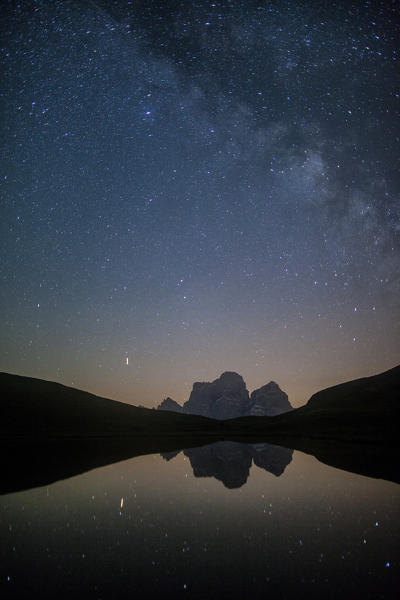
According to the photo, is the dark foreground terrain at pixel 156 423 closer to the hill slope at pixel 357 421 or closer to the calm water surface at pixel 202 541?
the hill slope at pixel 357 421

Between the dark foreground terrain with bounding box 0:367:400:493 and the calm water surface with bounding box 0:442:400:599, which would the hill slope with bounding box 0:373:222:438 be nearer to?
the dark foreground terrain with bounding box 0:367:400:493

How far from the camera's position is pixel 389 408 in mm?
110750

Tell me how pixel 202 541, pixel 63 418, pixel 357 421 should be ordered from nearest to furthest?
pixel 202 541, pixel 357 421, pixel 63 418

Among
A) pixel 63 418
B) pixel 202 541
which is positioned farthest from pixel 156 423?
pixel 202 541

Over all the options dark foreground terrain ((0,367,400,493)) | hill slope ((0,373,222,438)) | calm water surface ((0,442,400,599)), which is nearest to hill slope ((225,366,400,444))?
dark foreground terrain ((0,367,400,493))

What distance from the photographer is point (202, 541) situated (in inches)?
356

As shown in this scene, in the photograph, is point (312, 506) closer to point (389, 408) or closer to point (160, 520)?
point (160, 520)

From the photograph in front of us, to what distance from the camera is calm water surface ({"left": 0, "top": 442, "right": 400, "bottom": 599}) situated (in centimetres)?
646

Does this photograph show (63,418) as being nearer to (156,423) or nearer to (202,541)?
(156,423)

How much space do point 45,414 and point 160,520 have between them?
117 meters

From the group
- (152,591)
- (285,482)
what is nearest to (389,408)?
(285,482)

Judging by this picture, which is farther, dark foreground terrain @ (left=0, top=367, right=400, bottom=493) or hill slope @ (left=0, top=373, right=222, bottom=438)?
hill slope @ (left=0, top=373, right=222, bottom=438)

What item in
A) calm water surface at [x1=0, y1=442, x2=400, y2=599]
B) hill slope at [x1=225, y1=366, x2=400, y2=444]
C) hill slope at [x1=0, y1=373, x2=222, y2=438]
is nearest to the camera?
calm water surface at [x1=0, y1=442, x2=400, y2=599]

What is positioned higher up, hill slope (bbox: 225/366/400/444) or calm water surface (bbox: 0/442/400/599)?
calm water surface (bbox: 0/442/400/599)
